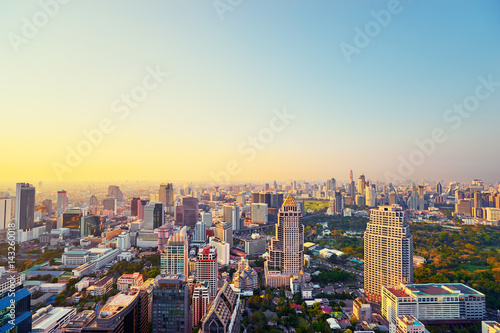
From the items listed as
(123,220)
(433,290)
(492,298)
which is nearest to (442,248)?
(492,298)

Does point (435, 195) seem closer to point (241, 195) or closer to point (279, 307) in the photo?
point (241, 195)

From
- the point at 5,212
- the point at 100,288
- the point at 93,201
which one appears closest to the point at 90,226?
the point at 5,212

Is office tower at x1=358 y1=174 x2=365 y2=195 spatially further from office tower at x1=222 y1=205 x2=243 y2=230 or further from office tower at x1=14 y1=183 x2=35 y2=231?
office tower at x1=14 y1=183 x2=35 y2=231

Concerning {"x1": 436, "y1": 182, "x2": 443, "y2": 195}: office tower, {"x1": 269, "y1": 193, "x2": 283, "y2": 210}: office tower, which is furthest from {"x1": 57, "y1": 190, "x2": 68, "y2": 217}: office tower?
{"x1": 436, "y1": 182, "x2": 443, "y2": 195}: office tower

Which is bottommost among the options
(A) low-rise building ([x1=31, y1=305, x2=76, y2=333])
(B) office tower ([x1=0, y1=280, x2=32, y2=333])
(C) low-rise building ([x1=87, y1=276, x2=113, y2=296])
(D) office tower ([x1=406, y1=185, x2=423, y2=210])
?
(C) low-rise building ([x1=87, y1=276, x2=113, y2=296])

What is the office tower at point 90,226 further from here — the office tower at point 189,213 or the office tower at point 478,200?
the office tower at point 478,200

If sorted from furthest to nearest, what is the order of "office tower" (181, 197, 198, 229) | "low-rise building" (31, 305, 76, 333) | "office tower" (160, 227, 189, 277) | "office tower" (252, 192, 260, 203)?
1. "office tower" (252, 192, 260, 203)
2. "office tower" (181, 197, 198, 229)
3. "office tower" (160, 227, 189, 277)
4. "low-rise building" (31, 305, 76, 333)

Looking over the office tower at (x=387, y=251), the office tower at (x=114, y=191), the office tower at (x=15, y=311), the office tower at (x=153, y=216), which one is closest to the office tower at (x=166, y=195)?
the office tower at (x=114, y=191)
